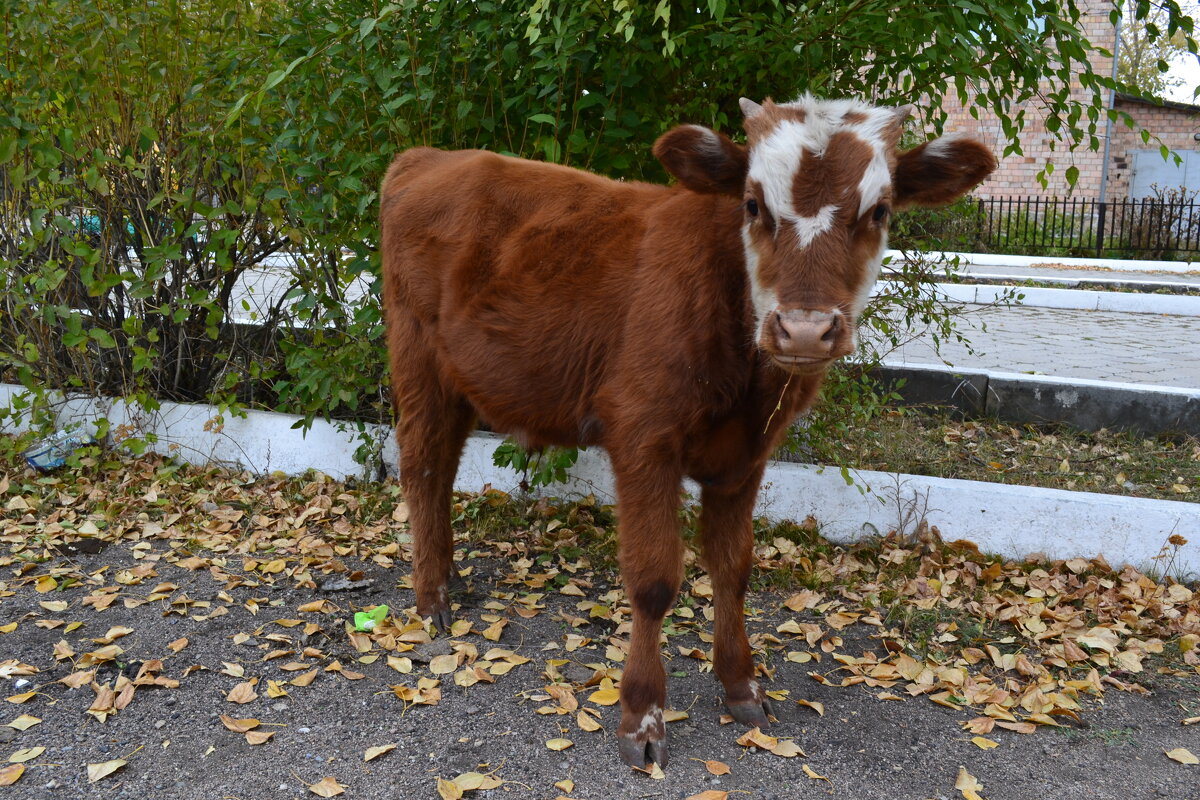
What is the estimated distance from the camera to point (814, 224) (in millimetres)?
2795

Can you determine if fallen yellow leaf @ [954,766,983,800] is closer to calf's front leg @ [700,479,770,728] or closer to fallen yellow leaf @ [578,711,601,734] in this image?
calf's front leg @ [700,479,770,728]

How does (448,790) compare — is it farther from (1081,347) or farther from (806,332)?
(1081,347)

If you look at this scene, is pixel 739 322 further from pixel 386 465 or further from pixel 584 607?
pixel 386 465

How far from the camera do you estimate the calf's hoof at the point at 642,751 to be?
3088 mm

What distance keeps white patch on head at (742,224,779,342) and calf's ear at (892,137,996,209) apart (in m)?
0.49

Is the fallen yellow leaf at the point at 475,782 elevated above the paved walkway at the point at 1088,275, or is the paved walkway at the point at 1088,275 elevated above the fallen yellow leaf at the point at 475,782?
the paved walkway at the point at 1088,275

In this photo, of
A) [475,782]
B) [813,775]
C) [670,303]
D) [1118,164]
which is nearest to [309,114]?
[670,303]

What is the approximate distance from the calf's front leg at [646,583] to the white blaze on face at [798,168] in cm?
66

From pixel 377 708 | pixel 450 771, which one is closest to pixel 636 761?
pixel 450 771

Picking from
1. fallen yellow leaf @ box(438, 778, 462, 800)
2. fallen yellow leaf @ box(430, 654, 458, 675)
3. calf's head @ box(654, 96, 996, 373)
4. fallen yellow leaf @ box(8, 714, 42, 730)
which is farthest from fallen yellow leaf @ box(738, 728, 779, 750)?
fallen yellow leaf @ box(8, 714, 42, 730)

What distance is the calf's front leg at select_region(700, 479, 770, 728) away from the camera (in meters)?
3.45

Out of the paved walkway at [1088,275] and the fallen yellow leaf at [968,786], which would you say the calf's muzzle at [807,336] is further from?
the paved walkway at [1088,275]

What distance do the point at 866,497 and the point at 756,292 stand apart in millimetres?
2298

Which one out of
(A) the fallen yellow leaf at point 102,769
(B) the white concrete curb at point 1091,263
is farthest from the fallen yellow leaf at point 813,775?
(B) the white concrete curb at point 1091,263
